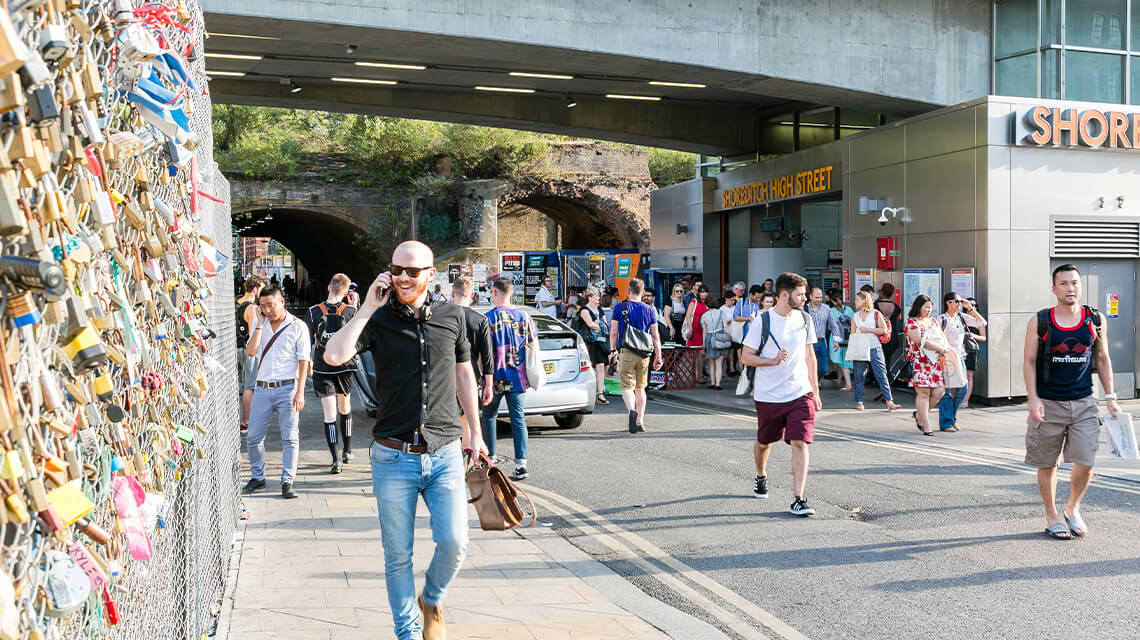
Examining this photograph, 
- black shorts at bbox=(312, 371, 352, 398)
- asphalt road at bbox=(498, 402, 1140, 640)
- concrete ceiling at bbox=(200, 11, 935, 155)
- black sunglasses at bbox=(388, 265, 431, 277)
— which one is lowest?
asphalt road at bbox=(498, 402, 1140, 640)

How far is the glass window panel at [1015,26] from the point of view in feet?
57.4

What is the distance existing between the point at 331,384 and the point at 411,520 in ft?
19.2

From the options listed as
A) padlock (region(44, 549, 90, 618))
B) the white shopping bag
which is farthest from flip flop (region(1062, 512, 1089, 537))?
padlock (region(44, 549, 90, 618))

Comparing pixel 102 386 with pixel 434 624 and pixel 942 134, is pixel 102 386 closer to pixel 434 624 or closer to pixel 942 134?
pixel 434 624

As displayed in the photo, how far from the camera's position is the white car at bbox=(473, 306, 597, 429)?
13109 millimetres

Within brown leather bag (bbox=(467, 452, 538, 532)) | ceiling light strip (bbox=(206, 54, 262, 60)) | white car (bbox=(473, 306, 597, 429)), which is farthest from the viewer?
ceiling light strip (bbox=(206, 54, 262, 60))

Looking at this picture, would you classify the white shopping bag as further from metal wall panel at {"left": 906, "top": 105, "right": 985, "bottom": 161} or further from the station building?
metal wall panel at {"left": 906, "top": 105, "right": 985, "bottom": 161}

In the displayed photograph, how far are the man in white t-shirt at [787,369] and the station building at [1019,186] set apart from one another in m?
8.48

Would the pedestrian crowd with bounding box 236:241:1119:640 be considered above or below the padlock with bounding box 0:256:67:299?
below

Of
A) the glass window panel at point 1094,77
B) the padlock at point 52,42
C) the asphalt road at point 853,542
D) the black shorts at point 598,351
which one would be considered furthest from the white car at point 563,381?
the padlock at point 52,42

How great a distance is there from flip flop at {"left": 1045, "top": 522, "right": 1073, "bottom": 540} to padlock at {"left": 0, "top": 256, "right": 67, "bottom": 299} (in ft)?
24.4

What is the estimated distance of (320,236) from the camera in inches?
1753

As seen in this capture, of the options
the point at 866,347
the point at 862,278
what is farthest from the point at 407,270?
the point at 862,278

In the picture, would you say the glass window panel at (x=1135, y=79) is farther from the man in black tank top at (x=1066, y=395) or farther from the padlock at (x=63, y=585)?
the padlock at (x=63, y=585)
